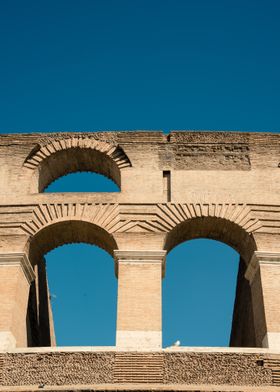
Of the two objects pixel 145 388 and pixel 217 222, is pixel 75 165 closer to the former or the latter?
pixel 217 222

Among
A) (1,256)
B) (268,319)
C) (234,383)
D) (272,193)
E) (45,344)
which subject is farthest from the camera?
(45,344)

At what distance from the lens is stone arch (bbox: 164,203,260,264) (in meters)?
12.8

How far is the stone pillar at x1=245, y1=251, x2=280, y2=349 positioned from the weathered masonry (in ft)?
0.06

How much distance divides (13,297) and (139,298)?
2259 mm

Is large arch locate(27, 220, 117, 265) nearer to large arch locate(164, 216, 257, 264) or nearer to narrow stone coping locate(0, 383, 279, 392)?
large arch locate(164, 216, 257, 264)

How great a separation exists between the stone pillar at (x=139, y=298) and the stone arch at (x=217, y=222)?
700 millimetres

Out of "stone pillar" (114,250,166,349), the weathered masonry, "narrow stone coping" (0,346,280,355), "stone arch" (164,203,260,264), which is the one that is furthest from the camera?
"stone arch" (164,203,260,264)

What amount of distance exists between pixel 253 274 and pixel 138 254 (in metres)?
2.26

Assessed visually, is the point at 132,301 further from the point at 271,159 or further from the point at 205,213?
the point at 271,159

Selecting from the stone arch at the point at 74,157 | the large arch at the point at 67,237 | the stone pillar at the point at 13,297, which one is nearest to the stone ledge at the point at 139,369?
the stone pillar at the point at 13,297

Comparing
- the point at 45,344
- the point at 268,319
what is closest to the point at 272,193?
the point at 268,319

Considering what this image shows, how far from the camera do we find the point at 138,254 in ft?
40.6

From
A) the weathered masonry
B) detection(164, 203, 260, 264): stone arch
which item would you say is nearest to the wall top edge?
the weathered masonry

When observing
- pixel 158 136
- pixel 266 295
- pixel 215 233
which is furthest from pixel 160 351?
pixel 158 136
